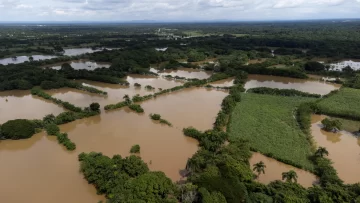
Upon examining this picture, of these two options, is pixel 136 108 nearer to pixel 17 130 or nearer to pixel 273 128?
pixel 17 130

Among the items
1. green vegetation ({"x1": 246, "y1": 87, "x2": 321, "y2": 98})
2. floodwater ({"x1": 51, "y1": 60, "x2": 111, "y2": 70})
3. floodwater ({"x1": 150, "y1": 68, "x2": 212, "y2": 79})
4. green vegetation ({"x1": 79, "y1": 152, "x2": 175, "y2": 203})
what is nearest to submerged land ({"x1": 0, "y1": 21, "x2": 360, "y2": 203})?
green vegetation ({"x1": 79, "y1": 152, "x2": 175, "y2": 203})

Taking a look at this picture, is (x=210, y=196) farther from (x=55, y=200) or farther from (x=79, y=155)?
(x=79, y=155)

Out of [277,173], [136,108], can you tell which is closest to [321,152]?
[277,173]

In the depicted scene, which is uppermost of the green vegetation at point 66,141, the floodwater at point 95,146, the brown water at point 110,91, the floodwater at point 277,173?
the brown water at point 110,91

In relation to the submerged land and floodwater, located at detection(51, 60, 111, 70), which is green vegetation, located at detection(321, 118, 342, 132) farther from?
floodwater, located at detection(51, 60, 111, 70)

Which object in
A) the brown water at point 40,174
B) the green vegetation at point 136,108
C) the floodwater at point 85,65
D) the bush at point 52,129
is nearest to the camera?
the brown water at point 40,174

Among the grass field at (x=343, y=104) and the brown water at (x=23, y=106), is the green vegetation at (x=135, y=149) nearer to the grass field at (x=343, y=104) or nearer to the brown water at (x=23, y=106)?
the brown water at (x=23, y=106)

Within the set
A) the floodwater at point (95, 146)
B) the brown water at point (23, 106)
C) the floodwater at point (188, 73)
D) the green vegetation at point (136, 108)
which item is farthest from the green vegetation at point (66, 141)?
the floodwater at point (188, 73)

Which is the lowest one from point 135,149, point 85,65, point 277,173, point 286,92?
point 277,173
